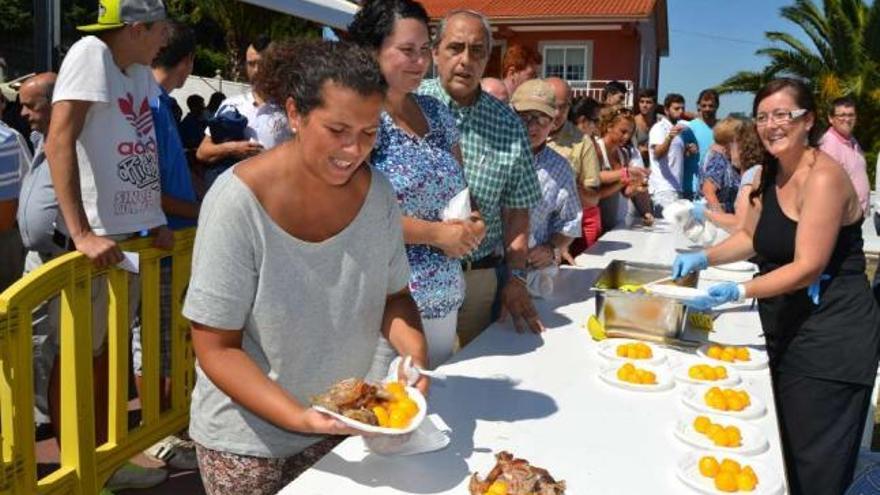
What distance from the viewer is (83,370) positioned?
94.0 inches

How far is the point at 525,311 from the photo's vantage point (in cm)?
253

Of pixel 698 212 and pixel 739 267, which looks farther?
pixel 698 212

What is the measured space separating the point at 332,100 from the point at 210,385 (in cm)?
63

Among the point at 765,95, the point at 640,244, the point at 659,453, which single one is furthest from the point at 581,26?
the point at 659,453

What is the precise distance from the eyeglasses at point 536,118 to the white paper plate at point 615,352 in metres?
1.31

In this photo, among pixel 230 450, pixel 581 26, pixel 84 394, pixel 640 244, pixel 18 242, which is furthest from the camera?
pixel 581 26

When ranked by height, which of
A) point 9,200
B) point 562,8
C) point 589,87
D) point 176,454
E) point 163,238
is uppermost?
point 562,8

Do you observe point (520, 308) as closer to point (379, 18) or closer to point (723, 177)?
point (379, 18)

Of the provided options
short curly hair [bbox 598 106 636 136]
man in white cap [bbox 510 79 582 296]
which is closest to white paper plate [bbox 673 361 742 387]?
man in white cap [bbox 510 79 582 296]

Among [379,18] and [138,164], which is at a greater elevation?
[379,18]

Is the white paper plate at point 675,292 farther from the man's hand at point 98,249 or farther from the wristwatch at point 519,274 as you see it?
the man's hand at point 98,249

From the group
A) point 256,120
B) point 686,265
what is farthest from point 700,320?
point 256,120

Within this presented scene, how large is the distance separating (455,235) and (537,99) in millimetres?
1557

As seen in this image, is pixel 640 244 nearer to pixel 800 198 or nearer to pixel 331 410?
pixel 800 198
